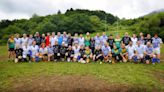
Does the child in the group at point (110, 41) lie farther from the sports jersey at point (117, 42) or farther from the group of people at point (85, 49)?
the sports jersey at point (117, 42)

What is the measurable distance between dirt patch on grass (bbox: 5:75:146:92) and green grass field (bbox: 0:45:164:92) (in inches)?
14.9

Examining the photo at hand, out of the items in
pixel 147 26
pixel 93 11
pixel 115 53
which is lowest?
pixel 115 53

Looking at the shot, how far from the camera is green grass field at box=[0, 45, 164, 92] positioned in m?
15.2

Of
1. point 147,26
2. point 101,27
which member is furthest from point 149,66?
point 101,27

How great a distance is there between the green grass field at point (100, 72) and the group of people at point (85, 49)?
94 centimetres

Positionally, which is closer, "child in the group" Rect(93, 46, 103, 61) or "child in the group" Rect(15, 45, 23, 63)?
"child in the group" Rect(93, 46, 103, 61)

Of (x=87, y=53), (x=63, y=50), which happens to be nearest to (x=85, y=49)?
(x=87, y=53)

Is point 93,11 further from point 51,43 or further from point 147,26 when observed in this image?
point 51,43

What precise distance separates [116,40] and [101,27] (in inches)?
A: 2727

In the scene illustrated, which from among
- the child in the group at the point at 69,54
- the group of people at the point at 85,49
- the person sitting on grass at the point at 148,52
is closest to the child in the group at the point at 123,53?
the group of people at the point at 85,49

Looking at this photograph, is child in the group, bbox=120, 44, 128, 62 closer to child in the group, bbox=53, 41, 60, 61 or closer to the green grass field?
the green grass field

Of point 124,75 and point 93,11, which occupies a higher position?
point 93,11

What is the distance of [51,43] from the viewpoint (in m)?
21.5

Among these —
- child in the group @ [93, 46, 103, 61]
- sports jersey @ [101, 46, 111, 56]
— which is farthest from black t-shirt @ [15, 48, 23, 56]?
sports jersey @ [101, 46, 111, 56]
